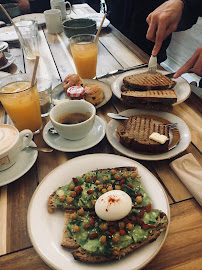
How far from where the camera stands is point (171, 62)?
4.24 m

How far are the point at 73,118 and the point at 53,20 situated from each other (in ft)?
5.70

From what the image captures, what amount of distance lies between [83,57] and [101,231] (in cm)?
123

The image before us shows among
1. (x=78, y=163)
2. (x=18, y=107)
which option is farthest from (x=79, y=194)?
(x=18, y=107)

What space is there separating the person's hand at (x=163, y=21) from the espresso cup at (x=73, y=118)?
0.72m

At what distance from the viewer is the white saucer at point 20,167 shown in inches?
34.4

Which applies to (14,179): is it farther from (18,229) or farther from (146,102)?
(146,102)

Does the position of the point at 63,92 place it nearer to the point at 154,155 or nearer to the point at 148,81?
the point at 148,81

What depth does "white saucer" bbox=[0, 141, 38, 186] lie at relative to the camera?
2.87 ft

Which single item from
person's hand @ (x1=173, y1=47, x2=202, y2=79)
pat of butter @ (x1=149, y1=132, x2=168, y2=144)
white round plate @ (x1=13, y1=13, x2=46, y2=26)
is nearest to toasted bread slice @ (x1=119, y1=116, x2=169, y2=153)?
pat of butter @ (x1=149, y1=132, x2=168, y2=144)

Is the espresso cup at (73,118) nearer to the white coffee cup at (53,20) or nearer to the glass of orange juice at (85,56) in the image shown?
the glass of orange juice at (85,56)

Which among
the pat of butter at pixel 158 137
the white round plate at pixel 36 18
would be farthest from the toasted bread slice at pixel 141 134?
the white round plate at pixel 36 18

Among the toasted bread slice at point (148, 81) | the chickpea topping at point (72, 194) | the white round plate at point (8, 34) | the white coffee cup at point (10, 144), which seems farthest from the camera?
the white round plate at point (8, 34)

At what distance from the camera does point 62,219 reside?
748mm

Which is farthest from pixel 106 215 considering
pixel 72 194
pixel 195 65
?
pixel 195 65
